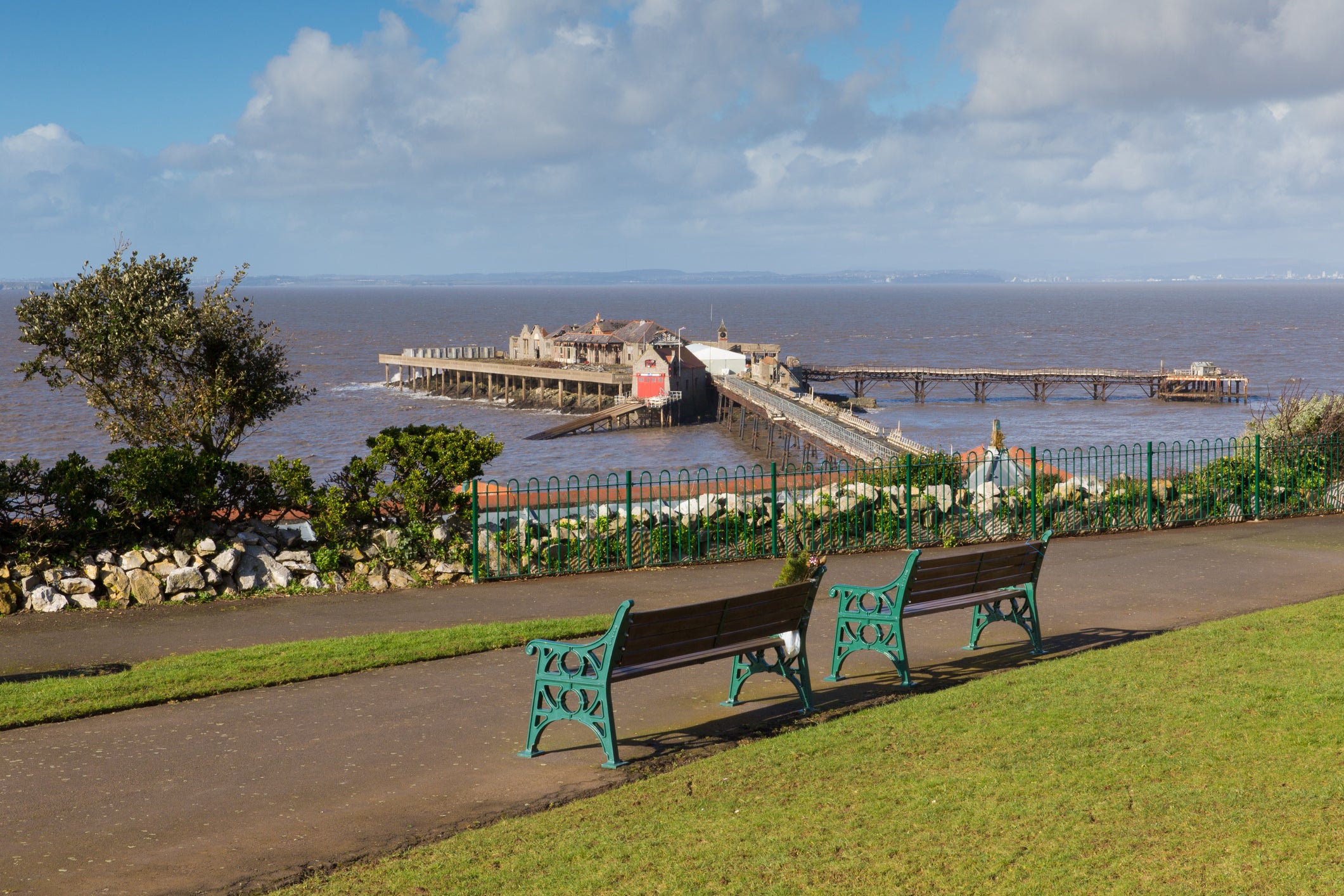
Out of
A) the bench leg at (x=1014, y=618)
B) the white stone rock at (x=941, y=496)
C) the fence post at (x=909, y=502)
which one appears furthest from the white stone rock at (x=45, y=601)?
the white stone rock at (x=941, y=496)

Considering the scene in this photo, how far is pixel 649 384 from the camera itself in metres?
70.8

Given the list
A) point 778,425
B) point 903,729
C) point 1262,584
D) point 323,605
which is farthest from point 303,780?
point 778,425

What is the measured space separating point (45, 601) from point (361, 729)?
551 centimetres

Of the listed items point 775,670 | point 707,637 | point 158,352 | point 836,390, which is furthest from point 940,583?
point 836,390

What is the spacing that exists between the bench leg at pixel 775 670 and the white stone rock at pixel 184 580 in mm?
6275

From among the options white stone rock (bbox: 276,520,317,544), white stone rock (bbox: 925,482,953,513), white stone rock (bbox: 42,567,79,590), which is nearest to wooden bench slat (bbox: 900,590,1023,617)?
white stone rock (bbox: 925,482,953,513)

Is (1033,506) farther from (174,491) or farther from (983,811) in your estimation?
(983,811)

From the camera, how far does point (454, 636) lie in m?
9.85

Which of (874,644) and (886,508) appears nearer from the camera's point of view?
(874,644)

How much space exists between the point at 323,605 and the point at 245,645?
1630 mm

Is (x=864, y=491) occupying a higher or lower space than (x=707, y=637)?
higher

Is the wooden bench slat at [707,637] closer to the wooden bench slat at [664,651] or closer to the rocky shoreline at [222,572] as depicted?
the wooden bench slat at [664,651]

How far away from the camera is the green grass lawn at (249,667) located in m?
7.95

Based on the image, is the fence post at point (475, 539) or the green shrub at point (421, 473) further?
the green shrub at point (421, 473)
